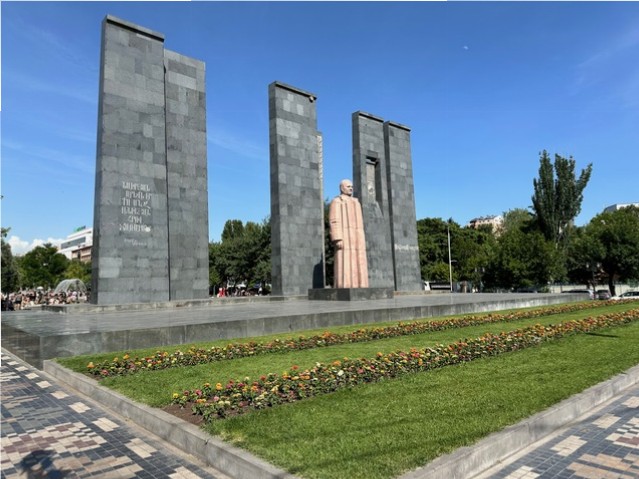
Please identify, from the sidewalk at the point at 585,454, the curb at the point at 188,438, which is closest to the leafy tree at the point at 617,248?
the sidewalk at the point at 585,454

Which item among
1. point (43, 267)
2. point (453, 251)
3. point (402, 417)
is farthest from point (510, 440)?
point (43, 267)

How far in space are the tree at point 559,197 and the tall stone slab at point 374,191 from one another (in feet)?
79.0

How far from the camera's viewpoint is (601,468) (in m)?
3.86

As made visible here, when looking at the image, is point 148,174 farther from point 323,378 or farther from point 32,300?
point 32,300

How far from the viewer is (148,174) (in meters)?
18.2

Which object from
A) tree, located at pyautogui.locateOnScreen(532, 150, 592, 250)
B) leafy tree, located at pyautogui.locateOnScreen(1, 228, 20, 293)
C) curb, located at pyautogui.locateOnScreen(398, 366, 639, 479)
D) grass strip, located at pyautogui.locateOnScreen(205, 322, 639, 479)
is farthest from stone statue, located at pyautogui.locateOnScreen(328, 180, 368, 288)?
leafy tree, located at pyautogui.locateOnScreen(1, 228, 20, 293)

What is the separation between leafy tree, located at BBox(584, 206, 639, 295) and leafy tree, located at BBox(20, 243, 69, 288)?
7311cm

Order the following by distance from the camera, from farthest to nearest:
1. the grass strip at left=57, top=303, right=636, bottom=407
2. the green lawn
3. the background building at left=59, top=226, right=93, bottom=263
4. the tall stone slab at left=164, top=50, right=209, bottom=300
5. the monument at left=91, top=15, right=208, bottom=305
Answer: the background building at left=59, top=226, right=93, bottom=263 < the tall stone slab at left=164, top=50, right=209, bottom=300 < the monument at left=91, top=15, right=208, bottom=305 < the grass strip at left=57, top=303, right=636, bottom=407 < the green lawn

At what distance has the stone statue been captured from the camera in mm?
20922

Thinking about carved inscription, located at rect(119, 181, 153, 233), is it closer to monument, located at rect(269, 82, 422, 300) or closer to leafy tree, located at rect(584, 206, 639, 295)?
monument, located at rect(269, 82, 422, 300)

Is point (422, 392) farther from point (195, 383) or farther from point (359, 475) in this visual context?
point (195, 383)

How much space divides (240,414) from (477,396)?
2.72 meters

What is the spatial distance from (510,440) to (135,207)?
54.1 ft

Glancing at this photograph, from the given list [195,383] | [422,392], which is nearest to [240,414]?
[195,383]
